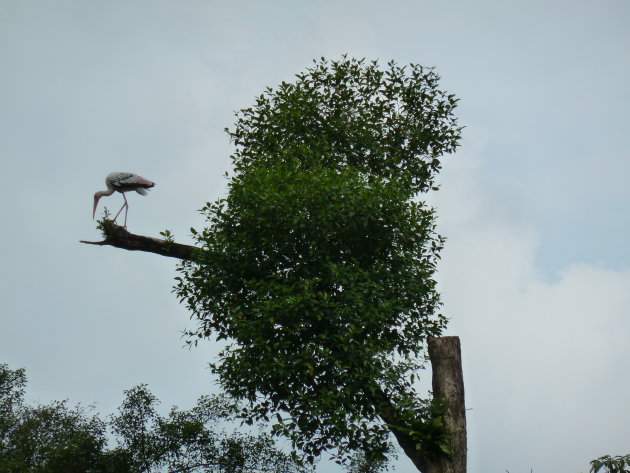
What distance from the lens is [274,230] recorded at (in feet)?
57.5

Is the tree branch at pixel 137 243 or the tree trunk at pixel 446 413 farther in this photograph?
the tree branch at pixel 137 243

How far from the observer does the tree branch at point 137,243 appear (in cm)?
1989

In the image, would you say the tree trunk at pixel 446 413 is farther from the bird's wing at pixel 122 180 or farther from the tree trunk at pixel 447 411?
the bird's wing at pixel 122 180

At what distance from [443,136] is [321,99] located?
3858mm

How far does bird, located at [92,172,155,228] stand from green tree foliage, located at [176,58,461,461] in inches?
153

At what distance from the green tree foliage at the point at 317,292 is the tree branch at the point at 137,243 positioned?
48.7 inches

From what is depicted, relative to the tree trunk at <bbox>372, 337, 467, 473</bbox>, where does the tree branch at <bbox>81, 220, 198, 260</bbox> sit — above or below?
above

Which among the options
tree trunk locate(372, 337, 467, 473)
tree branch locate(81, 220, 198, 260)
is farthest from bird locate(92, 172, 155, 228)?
tree trunk locate(372, 337, 467, 473)

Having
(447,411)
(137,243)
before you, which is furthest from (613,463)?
(137,243)

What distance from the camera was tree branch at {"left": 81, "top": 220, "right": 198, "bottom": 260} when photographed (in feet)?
65.3

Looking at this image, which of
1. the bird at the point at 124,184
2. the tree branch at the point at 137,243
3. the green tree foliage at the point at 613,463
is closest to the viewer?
the green tree foliage at the point at 613,463

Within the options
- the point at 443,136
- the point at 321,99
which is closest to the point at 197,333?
the point at 321,99

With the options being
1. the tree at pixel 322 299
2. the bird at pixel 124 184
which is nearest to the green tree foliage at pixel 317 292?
the tree at pixel 322 299

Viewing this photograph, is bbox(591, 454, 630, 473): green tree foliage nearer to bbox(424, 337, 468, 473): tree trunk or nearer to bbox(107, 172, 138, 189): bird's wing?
bbox(424, 337, 468, 473): tree trunk
